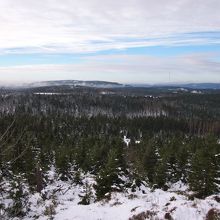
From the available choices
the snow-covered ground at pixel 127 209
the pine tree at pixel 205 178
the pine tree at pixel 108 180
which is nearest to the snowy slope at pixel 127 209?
the snow-covered ground at pixel 127 209

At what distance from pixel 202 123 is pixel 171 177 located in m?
115

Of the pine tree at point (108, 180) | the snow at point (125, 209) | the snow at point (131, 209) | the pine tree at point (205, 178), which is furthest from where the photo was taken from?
the pine tree at point (205, 178)

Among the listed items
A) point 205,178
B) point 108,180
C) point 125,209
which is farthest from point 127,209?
point 205,178

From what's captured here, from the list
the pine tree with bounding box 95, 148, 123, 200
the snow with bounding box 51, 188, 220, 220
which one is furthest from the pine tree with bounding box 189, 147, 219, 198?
the snow with bounding box 51, 188, 220, 220

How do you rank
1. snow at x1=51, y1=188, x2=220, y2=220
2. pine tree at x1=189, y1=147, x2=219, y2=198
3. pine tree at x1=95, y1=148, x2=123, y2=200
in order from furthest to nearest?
pine tree at x1=189, y1=147, x2=219, y2=198 < pine tree at x1=95, y1=148, x2=123, y2=200 < snow at x1=51, y1=188, x2=220, y2=220

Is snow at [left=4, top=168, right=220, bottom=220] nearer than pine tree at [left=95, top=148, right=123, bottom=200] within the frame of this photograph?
Yes

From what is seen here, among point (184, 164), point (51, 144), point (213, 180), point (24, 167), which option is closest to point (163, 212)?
point (213, 180)

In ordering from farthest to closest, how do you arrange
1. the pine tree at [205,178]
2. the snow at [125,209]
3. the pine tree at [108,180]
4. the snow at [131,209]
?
the pine tree at [205,178] → the pine tree at [108,180] → the snow at [125,209] → the snow at [131,209]

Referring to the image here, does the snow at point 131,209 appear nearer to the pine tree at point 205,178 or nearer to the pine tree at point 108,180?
the pine tree at point 108,180

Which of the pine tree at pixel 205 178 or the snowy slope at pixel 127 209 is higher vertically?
the snowy slope at pixel 127 209

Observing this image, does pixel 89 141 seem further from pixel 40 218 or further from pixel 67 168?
pixel 40 218

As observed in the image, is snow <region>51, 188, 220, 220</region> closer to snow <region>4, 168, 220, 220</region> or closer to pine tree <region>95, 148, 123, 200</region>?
snow <region>4, 168, 220, 220</region>

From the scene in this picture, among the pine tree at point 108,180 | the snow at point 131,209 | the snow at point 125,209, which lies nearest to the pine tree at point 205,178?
the pine tree at point 108,180

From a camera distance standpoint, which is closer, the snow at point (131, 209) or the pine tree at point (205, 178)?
the snow at point (131, 209)
